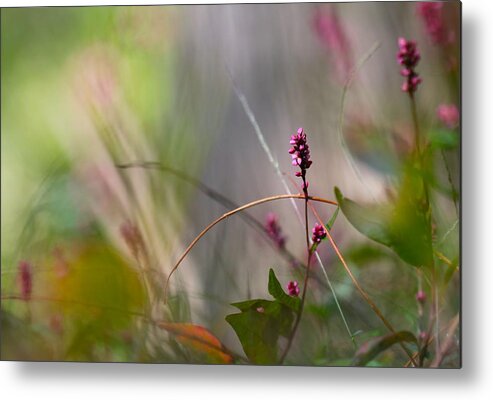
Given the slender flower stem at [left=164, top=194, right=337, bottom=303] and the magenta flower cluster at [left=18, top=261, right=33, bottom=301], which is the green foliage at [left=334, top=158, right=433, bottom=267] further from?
the magenta flower cluster at [left=18, top=261, right=33, bottom=301]

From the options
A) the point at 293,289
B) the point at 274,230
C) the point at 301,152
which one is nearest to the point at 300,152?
the point at 301,152

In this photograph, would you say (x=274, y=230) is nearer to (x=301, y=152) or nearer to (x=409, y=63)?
(x=301, y=152)

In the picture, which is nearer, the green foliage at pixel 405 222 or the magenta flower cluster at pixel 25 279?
the green foliage at pixel 405 222

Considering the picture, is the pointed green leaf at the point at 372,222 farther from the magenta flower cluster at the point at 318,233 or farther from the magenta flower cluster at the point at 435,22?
the magenta flower cluster at the point at 435,22

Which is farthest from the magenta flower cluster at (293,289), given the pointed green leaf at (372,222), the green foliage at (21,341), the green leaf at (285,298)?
the green foliage at (21,341)

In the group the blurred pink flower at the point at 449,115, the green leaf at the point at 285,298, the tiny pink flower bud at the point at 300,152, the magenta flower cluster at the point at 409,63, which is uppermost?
the magenta flower cluster at the point at 409,63

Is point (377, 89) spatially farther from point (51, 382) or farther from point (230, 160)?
point (51, 382)

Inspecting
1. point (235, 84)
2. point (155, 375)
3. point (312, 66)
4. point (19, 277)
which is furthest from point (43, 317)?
point (312, 66)
